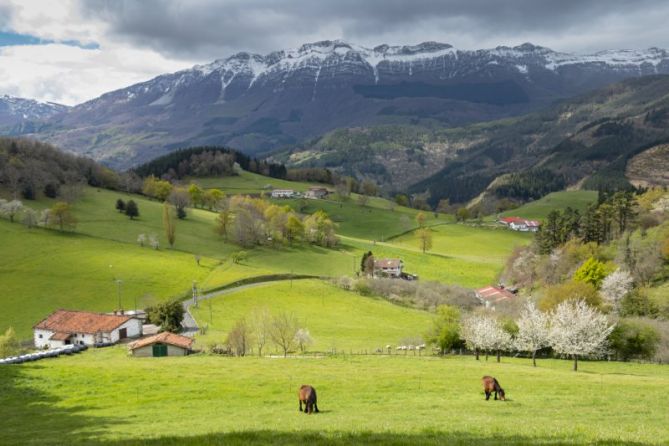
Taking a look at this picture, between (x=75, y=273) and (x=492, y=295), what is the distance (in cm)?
8386

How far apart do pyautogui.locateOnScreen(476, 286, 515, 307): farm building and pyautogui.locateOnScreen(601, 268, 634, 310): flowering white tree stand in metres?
22.6

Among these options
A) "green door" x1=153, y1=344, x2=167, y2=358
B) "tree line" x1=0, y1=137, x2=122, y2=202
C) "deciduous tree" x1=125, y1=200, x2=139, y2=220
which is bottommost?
"green door" x1=153, y1=344, x2=167, y2=358

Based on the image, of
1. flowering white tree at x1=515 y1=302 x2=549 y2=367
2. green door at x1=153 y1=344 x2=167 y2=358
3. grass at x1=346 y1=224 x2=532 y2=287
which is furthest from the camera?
grass at x1=346 y1=224 x2=532 y2=287

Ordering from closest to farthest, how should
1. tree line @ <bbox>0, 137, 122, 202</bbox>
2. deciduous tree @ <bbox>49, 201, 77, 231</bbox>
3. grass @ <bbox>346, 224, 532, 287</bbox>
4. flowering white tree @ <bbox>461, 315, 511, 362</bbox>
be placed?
flowering white tree @ <bbox>461, 315, 511, 362</bbox>, deciduous tree @ <bbox>49, 201, 77, 231</bbox>, grass @ <bbox>346, 224, 532, 287</bbox>, tree line @ <bbox>0, 137, 122, 202</bbox>

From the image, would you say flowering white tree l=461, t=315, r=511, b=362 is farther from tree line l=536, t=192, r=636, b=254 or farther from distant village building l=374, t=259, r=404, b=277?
distant village building l=374, t=259, r=404, b=277

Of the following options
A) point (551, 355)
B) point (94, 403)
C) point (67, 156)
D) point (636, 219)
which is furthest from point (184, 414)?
point (67, 156)

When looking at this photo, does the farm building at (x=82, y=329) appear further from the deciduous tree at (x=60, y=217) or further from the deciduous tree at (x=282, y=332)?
the deciduous tree at (x=60, y=217)

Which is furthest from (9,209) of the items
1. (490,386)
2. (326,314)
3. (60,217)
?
(490,386)

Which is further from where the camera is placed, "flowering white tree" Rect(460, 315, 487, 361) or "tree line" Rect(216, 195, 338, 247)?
"tree line" Rect(216, 195, 338, 247)

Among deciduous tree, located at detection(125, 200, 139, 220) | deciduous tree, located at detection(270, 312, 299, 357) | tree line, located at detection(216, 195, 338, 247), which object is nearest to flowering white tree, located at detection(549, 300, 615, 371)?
deciduous tree, located at detection(270, 312, 299, 357)

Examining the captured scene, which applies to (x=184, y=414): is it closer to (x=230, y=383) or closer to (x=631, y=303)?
(x=230, y=383)

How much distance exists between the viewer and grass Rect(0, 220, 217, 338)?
89438 millimetres

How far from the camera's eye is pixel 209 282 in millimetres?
107312

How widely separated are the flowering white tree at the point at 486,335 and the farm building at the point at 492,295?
38.2 m
